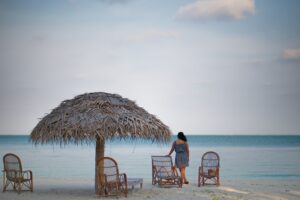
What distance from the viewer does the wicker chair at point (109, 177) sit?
10383 mm

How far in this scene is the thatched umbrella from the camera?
10.5m

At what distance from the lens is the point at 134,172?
23.2m

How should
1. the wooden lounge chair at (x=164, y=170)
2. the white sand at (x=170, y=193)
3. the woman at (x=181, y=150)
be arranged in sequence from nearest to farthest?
1. the white sand at (x=170, y=193)
2. the wooden lounge chair at (x=164, y=170)
3. the woman at (x=181, y=150)

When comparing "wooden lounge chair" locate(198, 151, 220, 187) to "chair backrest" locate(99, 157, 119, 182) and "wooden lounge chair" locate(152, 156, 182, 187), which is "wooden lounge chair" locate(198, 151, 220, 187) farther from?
"chair backrest" locate(99, 157, 119, 182)

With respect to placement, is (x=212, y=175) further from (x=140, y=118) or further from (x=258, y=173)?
(x=258, y=173)

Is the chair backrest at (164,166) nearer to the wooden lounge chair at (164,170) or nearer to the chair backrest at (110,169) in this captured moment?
the wooden lounge chair at (164,170)

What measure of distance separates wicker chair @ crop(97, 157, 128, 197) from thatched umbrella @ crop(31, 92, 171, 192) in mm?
355

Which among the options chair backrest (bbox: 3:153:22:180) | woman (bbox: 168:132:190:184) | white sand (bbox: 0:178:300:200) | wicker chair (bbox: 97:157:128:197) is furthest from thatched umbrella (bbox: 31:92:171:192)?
woman (bbox: 168:132:190:184)

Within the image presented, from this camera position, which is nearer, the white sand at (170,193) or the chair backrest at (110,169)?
the chair backrest at (110,169)

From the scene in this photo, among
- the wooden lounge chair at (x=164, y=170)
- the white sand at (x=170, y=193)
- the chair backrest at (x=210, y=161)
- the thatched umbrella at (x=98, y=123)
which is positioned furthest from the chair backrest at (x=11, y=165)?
the chair backrest at (x=210, y=161)

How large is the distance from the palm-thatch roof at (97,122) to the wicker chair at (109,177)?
1.67 feet

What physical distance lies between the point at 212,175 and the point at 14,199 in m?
4.75

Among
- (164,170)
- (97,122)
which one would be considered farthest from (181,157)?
(97,122)

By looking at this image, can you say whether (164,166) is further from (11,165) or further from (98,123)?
(11,165)
